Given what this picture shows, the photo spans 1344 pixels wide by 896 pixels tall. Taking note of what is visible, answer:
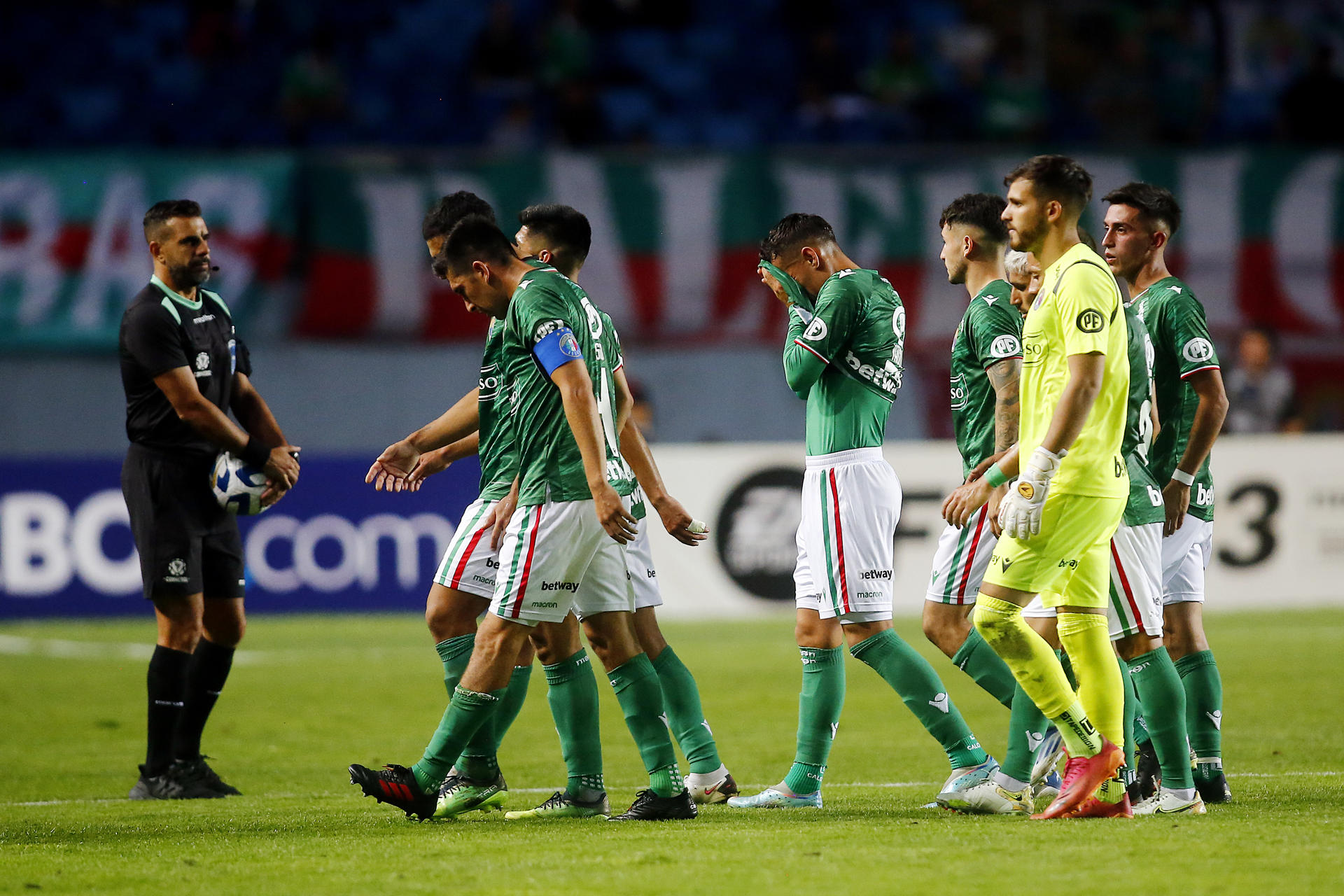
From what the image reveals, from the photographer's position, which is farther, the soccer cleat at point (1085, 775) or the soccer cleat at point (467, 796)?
the soccer cleat at point (467, 796)

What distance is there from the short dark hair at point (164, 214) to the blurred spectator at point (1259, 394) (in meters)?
9.50

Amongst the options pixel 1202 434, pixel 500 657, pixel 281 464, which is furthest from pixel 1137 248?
pixel 281 464

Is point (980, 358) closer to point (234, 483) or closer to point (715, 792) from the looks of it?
point (715, 792)

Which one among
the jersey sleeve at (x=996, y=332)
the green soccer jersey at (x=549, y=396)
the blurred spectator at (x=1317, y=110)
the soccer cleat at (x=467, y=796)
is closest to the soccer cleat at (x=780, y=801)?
the soccer cleat at (x=467, y=796)

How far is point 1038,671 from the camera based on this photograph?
5.31m

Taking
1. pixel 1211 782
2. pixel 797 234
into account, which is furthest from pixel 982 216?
pixel 1211 782

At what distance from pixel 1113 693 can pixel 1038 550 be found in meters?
0.55

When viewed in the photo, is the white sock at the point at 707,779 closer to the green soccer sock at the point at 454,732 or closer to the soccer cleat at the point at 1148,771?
the green soccer sock at the point at 454,732

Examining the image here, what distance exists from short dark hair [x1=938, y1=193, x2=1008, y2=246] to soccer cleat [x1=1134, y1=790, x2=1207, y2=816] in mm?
2193

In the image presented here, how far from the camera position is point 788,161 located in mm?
17266

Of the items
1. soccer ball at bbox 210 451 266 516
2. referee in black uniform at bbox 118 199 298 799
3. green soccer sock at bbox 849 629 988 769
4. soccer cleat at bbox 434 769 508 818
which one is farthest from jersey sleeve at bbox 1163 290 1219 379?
soccer ball at bbox 210 451 266 516

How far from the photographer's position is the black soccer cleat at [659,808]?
5.69 metres

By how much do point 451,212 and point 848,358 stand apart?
1.66 metres

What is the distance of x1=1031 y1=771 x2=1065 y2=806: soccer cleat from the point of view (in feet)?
19.8
